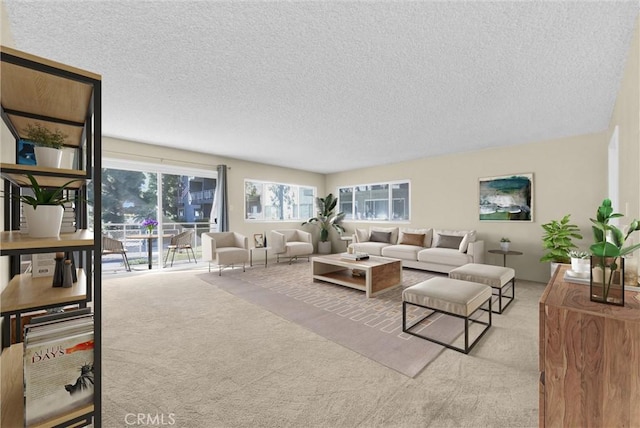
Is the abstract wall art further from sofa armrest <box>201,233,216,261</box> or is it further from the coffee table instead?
sofa armrest <box>201,233,216,261</box>

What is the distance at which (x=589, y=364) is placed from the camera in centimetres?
103

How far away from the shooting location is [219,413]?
153cm

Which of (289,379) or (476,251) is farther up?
(476,251)

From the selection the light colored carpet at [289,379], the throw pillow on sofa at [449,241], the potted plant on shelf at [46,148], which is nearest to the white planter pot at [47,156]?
the potted plant on shelf at [46,148]

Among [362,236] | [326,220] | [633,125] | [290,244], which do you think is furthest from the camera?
[326,220]

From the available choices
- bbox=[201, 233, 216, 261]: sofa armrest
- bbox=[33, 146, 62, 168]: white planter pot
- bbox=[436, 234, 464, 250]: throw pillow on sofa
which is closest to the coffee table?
bbox=[436, 234, 464, 250]: throw pillow on sofa

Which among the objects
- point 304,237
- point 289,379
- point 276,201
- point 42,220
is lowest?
point 289,379

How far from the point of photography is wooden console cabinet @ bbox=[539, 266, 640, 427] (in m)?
0.97

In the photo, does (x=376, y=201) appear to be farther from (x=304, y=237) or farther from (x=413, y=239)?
(x=304, y=237)

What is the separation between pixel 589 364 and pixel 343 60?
2426 mm

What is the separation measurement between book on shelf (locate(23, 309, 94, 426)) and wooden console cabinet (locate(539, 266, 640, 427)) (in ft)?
6.03

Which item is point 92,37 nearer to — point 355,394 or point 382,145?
point 355,394

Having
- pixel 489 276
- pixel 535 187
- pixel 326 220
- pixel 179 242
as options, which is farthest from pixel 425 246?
pixel 179 242

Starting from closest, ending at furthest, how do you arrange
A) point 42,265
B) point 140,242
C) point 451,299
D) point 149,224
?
point 42,265, point 451,299, point 149,224, point 140,242
